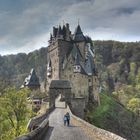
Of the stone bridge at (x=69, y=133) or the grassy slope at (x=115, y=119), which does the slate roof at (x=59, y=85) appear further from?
the stone bridge at (x=69, y=133)

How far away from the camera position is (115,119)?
99.6 meters

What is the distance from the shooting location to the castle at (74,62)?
9519cm

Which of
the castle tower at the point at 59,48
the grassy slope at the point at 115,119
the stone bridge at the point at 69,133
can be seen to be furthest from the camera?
the castle tower at the point at 59,48

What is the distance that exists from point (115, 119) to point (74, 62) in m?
16.7

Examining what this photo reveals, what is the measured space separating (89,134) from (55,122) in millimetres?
12235

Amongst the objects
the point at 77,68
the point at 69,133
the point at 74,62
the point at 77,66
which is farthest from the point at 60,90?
the point at 69,133

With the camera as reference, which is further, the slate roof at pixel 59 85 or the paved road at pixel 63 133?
the slate roof at pixel 59 85

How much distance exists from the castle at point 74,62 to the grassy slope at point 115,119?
4216 mm

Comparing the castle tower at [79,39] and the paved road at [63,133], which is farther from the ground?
the castle tower at [79,39]

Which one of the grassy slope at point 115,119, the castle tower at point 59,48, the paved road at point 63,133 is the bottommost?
the grassy slope at point 115,119

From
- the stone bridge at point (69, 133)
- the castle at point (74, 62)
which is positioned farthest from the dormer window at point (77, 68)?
the stone bridge at point (69, 133)

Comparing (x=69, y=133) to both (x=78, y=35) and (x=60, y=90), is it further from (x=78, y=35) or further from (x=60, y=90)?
(x=78, y=35)

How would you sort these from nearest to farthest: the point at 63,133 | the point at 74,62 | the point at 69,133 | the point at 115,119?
the point at 69,133 < the point at 63,133 < the point at 74,62 < the point at 115,119

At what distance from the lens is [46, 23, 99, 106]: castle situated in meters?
95.2
